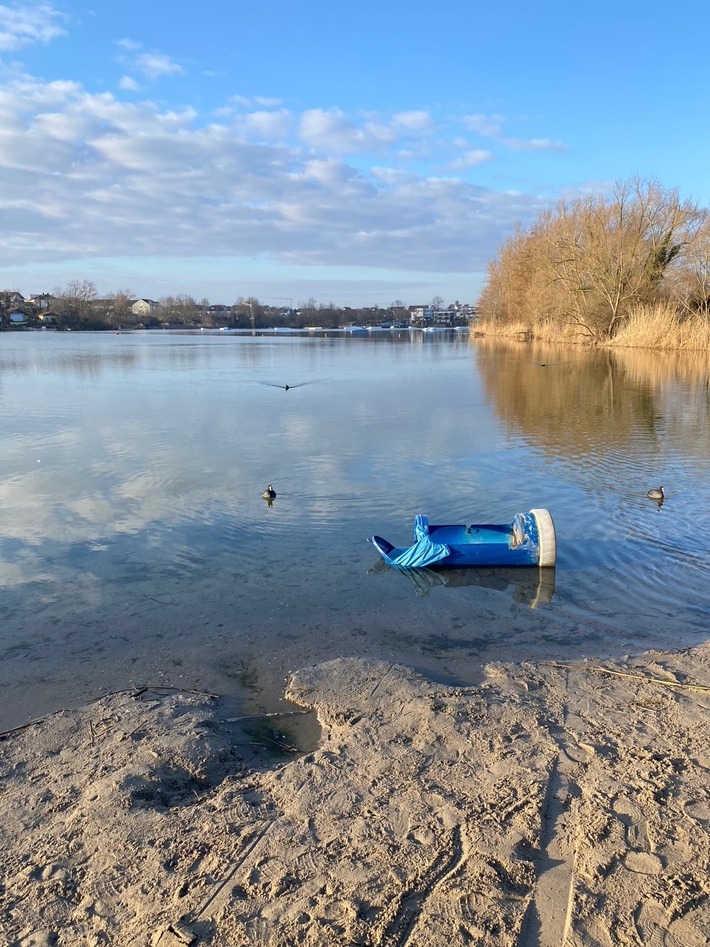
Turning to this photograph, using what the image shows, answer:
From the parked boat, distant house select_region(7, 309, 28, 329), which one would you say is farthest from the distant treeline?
distant house select_region(7, 309, 28, 329)

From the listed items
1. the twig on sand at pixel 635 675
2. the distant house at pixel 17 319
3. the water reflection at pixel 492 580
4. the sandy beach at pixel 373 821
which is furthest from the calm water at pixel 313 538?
the distant house at pixel 17 319

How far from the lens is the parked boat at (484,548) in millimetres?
6992

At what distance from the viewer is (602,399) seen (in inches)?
792

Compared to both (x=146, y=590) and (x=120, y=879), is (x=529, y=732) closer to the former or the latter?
(x=120, y=879)

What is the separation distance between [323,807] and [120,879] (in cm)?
99

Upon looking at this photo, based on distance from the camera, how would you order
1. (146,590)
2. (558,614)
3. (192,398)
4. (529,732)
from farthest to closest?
(192,398) < (146,590) < (558,614) < (529,732)

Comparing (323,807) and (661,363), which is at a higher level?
(661,363)

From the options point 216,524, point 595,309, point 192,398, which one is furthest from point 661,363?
point 216,524

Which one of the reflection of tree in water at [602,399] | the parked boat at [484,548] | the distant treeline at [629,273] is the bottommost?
the parked boat at [484,548]

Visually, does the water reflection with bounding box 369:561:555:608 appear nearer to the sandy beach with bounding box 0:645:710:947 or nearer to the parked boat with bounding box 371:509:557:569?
the parked boat with bounding box 371:509:557:569

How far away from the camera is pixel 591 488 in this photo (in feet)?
34.0

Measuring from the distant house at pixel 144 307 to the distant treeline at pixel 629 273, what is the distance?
108 m

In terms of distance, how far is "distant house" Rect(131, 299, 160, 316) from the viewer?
139650 mm

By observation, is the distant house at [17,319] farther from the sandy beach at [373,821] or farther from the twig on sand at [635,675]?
the twig on sand at [635,675]
